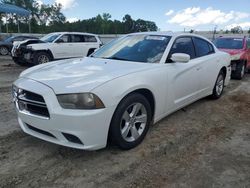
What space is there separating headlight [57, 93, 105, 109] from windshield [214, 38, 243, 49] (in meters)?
8.53

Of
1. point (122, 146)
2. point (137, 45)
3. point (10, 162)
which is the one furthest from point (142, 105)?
point (10, 162)

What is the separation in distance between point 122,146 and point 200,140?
4.19 feet

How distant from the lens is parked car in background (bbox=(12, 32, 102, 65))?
11.6 meters

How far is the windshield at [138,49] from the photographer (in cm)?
431

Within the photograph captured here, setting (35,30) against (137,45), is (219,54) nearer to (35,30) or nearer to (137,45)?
(137,45)

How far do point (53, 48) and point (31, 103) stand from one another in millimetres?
9581

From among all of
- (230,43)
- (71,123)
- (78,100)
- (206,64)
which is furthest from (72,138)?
(230,43)

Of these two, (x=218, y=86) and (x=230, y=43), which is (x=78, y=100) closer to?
(x=218, y=86)

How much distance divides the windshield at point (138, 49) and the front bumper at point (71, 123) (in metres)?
1.38

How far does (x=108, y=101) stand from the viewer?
125 inches

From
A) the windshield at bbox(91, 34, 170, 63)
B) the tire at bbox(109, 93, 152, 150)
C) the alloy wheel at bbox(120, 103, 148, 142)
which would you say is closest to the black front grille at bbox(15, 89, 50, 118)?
the tire at bbox(109, 93, 152, 150)

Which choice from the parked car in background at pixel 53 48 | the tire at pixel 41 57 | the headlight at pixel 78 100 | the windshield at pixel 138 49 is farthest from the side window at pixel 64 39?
the headlight at pixel 78 100

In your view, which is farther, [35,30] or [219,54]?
[35,30]

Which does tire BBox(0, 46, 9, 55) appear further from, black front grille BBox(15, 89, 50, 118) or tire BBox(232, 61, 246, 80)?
black front grille BBox(15, 89, 50, 118)
